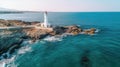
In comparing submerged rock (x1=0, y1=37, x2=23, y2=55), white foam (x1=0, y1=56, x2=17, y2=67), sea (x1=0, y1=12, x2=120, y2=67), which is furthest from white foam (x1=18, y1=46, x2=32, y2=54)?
white foam (x1=0, y1=56, x2=17, y2=67)

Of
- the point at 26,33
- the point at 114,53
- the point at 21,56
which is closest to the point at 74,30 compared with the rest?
the point at 26,33

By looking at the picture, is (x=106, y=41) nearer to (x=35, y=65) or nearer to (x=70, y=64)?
(x=70, y=64)

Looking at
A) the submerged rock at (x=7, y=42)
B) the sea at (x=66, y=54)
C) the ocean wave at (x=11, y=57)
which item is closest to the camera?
the sea at (x=66, y=54)

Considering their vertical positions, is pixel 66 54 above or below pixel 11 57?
above

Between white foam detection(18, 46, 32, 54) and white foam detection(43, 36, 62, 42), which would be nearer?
white foam detection(18, 46, 32, 54)

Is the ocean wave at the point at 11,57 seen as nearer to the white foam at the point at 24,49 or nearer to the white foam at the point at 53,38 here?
the white foam at the point at 24,49

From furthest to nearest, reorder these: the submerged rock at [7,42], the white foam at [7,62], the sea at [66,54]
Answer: the submerged rock at [7,42], the sea at [66,54], the white foam at [7,62]

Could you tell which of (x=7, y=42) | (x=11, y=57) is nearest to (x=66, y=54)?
(x=11, y=57)

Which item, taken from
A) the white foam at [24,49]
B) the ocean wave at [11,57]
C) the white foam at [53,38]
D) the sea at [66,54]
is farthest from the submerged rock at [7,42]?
the white foam at [53,38]

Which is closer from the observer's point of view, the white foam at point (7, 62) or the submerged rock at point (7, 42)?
the white foam at point (7, 62)

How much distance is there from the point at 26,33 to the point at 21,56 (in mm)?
→ 16500

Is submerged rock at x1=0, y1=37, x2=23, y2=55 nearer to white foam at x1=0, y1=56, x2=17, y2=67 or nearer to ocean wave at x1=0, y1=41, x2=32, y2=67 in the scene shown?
ocean wave at x1=0, y1=41, x2=32, y2=67

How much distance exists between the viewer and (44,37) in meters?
44.8

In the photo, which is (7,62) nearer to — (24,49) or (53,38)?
(24,49)
